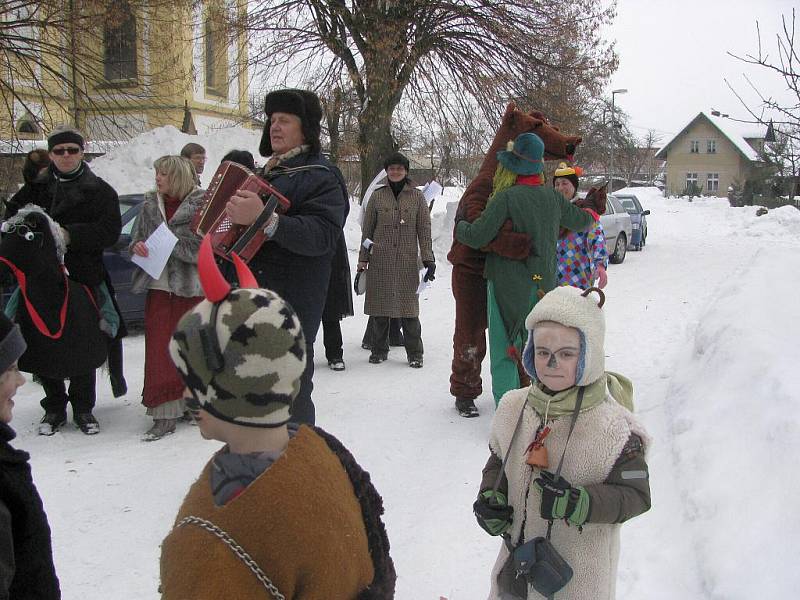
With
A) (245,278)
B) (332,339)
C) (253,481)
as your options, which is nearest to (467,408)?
(332,339)

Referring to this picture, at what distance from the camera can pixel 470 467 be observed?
4.86m

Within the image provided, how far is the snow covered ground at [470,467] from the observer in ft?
11.0

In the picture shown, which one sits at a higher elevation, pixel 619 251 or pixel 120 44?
pixel 120 44

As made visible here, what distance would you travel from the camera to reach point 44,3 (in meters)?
10.2

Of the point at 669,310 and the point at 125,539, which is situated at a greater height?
the point at 669,310

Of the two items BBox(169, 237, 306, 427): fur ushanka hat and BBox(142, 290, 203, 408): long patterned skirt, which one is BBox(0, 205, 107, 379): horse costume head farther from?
BBox(169, 237, 306, 427): fur ushanka hat

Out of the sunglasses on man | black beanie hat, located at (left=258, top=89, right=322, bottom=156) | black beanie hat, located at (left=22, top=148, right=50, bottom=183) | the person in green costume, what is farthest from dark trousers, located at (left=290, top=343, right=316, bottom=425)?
black beanie hat, located at (left=22, top=148, right=50, bottom=183)

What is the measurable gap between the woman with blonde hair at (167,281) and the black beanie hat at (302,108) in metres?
1.71

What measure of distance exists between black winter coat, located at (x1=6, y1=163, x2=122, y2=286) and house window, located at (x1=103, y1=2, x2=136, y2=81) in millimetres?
6810

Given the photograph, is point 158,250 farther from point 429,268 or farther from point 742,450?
point 742,450

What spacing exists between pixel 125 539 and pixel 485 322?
9.57 ft

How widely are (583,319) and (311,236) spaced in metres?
1.62

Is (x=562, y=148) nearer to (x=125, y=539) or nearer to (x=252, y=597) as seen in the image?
(x=125, y=539)

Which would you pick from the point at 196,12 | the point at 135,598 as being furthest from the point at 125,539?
the point at 196,12
